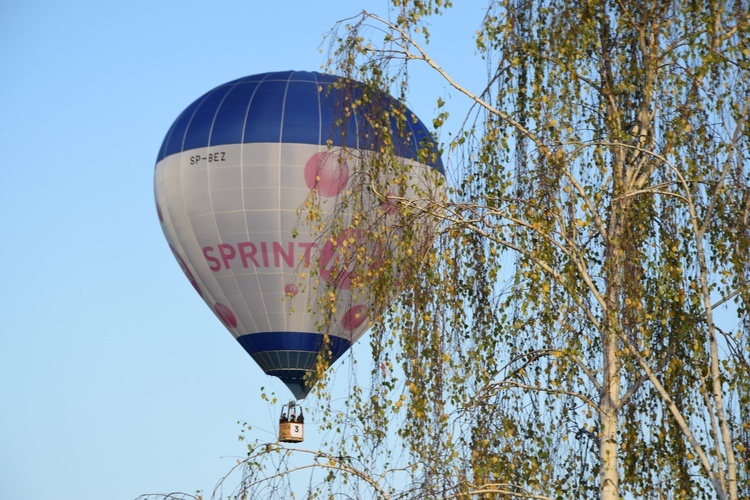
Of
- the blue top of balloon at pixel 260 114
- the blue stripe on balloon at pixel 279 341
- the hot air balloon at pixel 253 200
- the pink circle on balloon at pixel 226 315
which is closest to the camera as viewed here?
the hot air balloon at pixel 253 200

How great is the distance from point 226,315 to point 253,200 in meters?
3.26

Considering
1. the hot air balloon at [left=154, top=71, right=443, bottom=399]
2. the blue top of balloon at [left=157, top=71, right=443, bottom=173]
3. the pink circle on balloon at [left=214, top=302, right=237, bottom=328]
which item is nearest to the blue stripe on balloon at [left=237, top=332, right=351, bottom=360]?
the hot air balloon at [left=154, top=71, right=443, bottom=399]

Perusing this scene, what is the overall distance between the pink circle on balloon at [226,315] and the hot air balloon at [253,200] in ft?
0.09

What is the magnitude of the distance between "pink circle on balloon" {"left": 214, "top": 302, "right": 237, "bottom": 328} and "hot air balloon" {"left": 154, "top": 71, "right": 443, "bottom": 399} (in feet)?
0.09

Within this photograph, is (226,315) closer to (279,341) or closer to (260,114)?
(279,341)

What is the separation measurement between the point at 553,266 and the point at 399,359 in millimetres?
1623

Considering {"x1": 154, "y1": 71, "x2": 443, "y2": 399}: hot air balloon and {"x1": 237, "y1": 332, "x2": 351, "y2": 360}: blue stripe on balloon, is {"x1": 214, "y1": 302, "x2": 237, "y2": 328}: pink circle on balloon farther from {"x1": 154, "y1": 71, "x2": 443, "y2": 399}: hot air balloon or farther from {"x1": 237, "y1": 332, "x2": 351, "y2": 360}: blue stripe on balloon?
{"x1": 237, "y1": 332, "x2": 351, "y2": 360}: blue stripe on balloon

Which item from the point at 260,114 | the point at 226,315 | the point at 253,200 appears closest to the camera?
the point at 253,200

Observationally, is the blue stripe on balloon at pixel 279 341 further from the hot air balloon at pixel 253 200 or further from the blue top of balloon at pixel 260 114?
the blue top of balloon at pixel 260 114

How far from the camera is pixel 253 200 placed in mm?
33188

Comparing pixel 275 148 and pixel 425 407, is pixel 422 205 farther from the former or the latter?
pixel 275 148

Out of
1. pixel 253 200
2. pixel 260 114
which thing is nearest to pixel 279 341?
pixel 253 200

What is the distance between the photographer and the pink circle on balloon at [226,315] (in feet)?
114

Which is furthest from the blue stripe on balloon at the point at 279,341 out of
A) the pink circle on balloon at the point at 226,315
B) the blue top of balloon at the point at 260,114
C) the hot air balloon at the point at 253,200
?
the blue top of balloon at the point at 260,114
